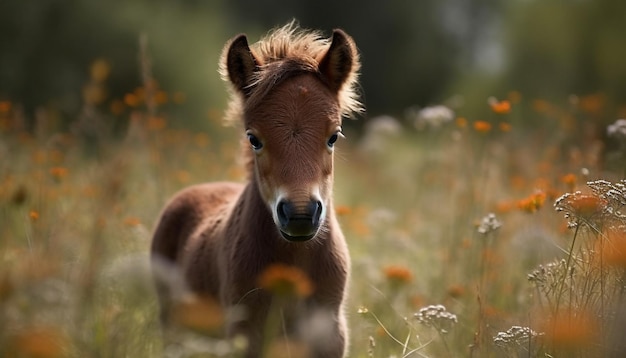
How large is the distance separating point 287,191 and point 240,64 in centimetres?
113

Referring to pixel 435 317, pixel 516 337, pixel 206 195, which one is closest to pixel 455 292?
pixel 435 317

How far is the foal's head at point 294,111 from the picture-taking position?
3.68m

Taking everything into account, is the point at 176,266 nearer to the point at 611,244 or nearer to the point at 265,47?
the point at 265,47

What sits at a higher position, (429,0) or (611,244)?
(429,0)

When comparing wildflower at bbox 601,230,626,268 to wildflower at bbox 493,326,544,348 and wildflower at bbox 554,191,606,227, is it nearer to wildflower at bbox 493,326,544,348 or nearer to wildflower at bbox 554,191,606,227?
wildflower at bbox 554,191,606,227

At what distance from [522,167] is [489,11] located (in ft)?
78.4

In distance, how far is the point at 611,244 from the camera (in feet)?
11.5

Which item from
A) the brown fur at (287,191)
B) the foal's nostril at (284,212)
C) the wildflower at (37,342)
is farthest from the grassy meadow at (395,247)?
the foal's nostril at (284,212)

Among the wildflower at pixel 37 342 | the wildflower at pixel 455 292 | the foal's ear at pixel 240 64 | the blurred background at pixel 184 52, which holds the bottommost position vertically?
the wildflower at pixel 37 342

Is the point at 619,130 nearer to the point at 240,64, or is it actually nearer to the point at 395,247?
the point at 240,64

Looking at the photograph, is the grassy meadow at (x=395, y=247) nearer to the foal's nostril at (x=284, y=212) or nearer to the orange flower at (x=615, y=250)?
the orange flower at (x=615, y=250)

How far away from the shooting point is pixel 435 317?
3.94 metres

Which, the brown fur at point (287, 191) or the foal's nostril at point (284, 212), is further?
the brown fur at point (287, 191)

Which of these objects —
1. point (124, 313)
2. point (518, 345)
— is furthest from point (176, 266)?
point (518, 345)
